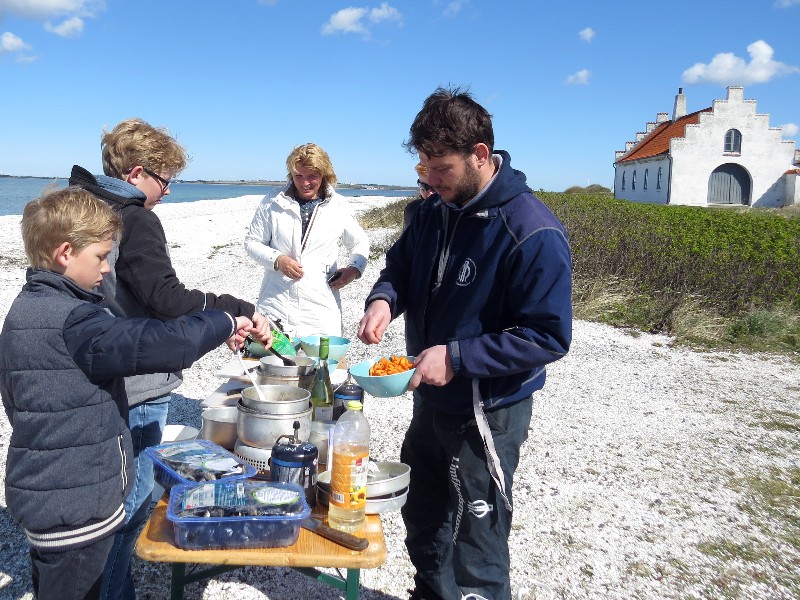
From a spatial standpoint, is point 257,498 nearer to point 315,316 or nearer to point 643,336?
point 315,316

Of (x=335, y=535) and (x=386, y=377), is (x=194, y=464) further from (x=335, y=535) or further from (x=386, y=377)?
(x=386, y=377)

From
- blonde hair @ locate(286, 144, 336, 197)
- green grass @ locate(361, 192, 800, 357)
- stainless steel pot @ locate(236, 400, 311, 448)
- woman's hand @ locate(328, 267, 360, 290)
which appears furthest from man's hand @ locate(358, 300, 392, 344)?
green grass @ locate(361, 192, 800, 357)

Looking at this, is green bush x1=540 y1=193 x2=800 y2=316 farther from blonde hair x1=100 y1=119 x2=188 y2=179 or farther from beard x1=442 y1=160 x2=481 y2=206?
blonde hair x1=100 y1=119 x2=188 y2=179

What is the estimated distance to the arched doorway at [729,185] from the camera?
42.3 m

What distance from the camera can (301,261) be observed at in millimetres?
4934

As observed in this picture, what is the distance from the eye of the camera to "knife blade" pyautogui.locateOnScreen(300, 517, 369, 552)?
210cm

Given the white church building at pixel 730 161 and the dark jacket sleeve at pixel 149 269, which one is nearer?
the dark jacket sleeve at pixel 149 269

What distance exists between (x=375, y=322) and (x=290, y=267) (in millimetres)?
1949

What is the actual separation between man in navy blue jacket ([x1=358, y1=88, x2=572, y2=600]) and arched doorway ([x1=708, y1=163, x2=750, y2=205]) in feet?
144

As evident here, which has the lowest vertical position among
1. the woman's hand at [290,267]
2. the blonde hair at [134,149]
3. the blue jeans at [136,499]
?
the blue jeans at [136,499]

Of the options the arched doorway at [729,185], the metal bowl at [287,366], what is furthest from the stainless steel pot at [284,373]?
the arched doorway at [729,185]

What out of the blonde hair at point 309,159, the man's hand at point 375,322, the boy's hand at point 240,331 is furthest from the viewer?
the blonde hair at point 309,159

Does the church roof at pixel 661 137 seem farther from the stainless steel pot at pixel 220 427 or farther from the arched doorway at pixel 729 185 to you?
the stainless steel pot at pixel 220 427

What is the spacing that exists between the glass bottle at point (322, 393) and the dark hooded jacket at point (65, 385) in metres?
0.81
